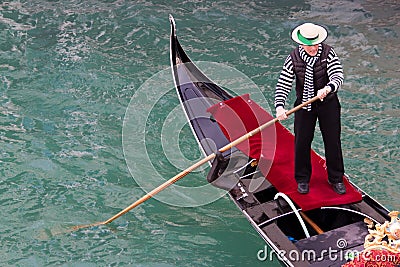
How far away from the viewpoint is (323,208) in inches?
118

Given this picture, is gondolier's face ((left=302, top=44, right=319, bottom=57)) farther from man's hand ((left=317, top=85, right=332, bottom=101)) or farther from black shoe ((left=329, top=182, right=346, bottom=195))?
black shoe ((left=329, top=182, right=346, bottom=195))

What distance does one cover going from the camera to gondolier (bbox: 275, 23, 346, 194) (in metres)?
2.79

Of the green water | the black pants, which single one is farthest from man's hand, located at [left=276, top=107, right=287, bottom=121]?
the green water

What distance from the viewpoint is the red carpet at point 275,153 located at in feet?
9.88

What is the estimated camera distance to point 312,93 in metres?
2.90

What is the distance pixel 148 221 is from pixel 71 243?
0.46m

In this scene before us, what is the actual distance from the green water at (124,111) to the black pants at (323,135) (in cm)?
60

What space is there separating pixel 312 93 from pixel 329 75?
0.12 m

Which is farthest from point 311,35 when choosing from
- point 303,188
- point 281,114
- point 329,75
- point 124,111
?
point 124,111

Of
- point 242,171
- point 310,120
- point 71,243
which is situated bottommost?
point 71,243

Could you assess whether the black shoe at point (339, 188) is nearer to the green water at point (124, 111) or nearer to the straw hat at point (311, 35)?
the green water at point (124, 111)

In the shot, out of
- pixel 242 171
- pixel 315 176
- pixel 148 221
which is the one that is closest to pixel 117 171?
pixel 148 221

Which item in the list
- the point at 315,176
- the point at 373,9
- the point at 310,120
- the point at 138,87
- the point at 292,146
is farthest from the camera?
the point at 373,9

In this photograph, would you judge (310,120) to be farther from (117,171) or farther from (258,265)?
(117,171)
